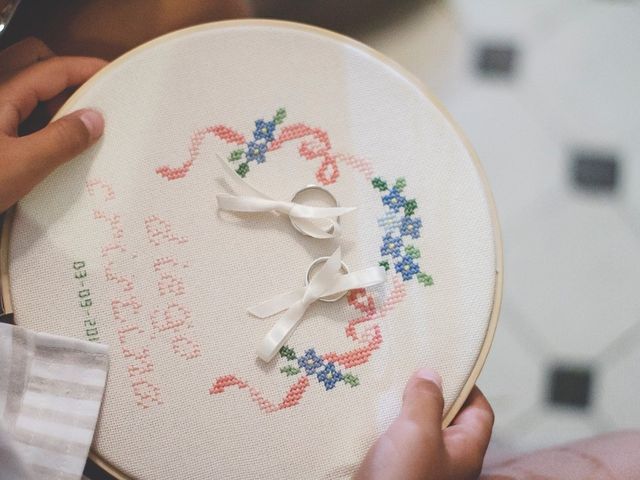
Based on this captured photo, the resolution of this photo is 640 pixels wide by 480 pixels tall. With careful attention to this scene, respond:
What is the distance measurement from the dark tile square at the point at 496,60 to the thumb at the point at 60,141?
841 mm

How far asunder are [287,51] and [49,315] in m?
0.40

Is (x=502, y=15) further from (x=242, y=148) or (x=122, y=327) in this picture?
(x=122, y=327)

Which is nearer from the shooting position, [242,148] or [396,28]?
[242,148]

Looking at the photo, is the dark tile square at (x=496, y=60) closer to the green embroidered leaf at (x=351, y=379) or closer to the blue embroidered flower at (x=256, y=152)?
the blue embroidered flower at (x=256, y=152)

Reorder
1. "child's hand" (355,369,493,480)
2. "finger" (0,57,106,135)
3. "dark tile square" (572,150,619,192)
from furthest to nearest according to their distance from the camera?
"dark tile square" (572,150,619,192) < "finger" (0,57,106,135) < "child's hand" (355,369,493,480)

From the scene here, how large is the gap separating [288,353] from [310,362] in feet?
0.08

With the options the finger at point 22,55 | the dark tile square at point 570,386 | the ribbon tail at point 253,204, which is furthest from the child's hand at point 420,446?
Result: the finger at point 22,55

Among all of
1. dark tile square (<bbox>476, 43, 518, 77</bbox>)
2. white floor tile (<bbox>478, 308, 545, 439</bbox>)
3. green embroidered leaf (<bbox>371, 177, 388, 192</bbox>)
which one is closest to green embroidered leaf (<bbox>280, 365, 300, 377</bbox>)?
green embroidered leaf (<bbox>371, 177, 388, 192</bbox>)

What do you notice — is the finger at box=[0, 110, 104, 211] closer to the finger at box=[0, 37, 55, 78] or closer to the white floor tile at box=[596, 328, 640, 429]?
the finger at box=[0, 37, 55, 78]

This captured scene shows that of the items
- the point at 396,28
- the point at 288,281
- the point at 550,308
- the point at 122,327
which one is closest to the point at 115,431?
the point at 122,327

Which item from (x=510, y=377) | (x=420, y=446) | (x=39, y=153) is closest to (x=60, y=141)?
(x=39, y=153)

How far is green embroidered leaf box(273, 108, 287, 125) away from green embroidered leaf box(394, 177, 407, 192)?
15 centimetres

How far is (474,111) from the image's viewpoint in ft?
4.03

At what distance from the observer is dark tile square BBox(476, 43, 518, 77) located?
1.25m
